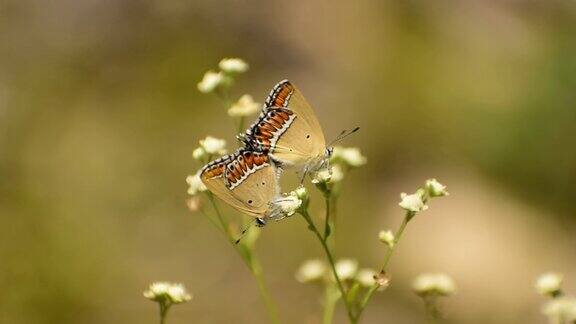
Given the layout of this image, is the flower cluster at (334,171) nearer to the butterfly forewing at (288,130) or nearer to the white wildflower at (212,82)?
the butterfly forewing at (288,130)

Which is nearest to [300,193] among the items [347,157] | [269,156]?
[269,156]

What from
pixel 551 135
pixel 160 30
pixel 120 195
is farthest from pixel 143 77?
pixel 551 135

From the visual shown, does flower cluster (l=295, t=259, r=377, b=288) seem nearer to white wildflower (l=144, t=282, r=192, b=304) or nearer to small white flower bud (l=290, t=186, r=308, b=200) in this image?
small white flower bud (l=290, t=186, r=308, b=200)

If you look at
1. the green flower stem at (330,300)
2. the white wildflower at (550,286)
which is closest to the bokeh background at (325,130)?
the green flower stem at (330,300)

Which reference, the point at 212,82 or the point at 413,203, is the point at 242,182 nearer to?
the point at 413,203

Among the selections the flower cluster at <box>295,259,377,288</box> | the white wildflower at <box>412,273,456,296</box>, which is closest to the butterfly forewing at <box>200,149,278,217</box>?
the flower cluster at <box>295,259,377,288</box>

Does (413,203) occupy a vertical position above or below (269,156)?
below
